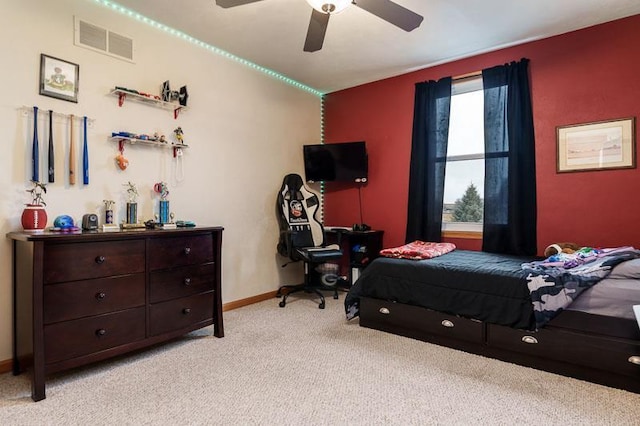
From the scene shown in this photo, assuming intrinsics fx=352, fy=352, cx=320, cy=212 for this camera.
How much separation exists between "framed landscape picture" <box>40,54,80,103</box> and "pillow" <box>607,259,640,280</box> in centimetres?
373

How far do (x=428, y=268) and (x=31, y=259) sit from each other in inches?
98.8

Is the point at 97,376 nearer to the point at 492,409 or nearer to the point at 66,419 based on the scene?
the point at 66,419

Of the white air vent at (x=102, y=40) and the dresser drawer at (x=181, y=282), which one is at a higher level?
the white air vent at (x=102, y=40)

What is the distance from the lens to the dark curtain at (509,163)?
325cm

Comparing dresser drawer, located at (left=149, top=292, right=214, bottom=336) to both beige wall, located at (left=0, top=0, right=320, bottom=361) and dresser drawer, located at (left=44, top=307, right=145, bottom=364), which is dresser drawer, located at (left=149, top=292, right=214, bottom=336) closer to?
dresser drawer, located at (left=44, top=307, right=145, bottom=364)

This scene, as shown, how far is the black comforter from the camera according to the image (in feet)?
7.46

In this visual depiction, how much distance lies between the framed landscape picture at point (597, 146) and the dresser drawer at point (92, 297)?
3.58 m

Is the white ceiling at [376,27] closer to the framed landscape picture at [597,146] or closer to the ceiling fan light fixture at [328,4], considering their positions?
the ceiling fan light fixture at [328,4]

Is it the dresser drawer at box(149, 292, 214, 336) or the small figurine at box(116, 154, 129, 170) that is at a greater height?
the small figurine at box(116, 154, 129, 170)

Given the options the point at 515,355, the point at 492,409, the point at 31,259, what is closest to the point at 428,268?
the point at 515,355

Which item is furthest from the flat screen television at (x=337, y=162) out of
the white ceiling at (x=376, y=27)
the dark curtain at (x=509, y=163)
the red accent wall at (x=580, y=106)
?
the dark curtain at (x=509, y=163)

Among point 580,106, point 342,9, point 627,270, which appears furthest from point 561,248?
point 342,9

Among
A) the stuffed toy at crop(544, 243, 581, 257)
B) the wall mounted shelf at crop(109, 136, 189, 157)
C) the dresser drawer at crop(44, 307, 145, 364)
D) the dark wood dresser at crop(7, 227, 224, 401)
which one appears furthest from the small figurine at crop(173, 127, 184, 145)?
the stuffed toy at crop(544, 243, 581, 257)

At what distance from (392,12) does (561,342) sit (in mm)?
2297
